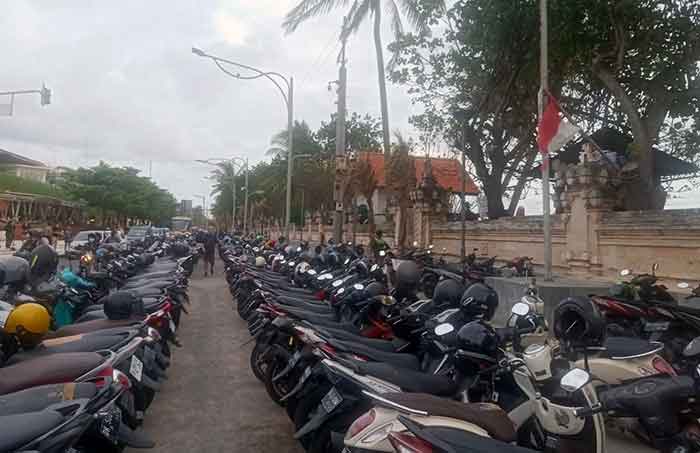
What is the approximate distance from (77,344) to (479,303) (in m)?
3.05

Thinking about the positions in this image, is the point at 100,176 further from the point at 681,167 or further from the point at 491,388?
the point at 491,388

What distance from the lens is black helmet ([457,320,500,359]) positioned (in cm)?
349

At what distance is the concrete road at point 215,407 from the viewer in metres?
4.22

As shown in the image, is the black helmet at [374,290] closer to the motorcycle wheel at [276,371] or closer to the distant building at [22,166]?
the motorcycle wheel at [276,371]

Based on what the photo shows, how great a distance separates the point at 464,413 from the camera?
2650 mm

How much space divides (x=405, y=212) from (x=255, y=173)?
35.2m

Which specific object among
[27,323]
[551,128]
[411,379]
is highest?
[551,128]

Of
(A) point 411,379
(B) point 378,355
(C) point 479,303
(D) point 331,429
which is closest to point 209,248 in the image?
(B) point 378,355

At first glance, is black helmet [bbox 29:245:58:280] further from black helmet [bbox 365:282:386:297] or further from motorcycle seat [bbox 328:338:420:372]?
motorcycle seat [bbox 328:338:420:372]

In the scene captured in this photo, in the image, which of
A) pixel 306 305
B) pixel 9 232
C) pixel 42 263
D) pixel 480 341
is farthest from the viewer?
pixel 9 232

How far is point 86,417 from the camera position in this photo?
8.31 ft

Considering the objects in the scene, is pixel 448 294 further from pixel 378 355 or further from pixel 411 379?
pixel 411 379

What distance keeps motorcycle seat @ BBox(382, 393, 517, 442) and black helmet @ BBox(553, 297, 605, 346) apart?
1.24 meters

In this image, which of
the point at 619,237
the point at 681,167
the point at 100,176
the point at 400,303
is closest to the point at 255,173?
the point at 100,176
